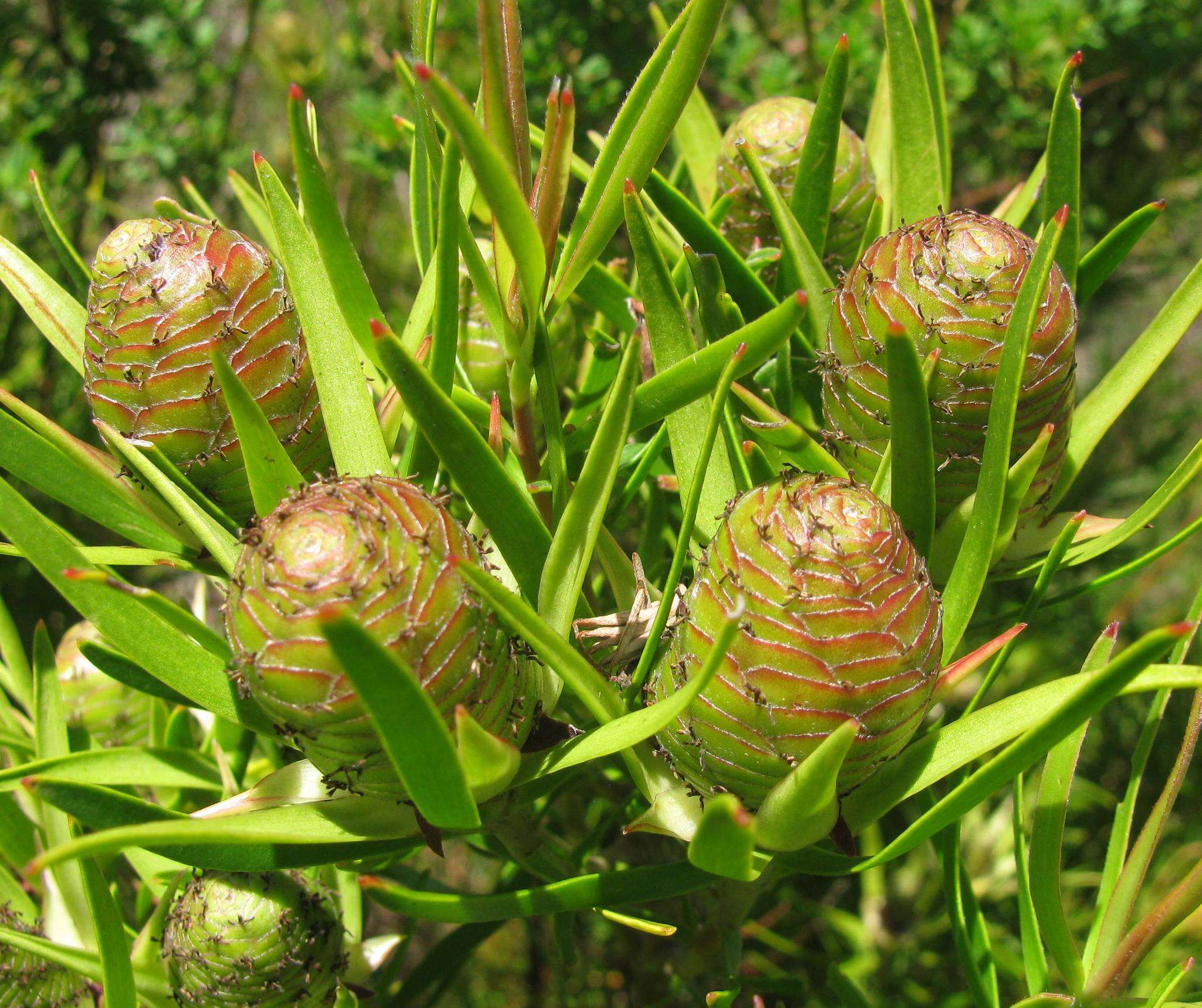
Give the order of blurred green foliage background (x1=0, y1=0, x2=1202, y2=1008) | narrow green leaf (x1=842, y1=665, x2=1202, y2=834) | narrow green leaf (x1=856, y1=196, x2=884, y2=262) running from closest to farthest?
narrow green leaf (x1=842, y1=665, x2=1202, y2=834) → narrow green leaf (x1=856, y1=196, x2=884, y2=262) → blurred green foliage background (x1=0, y1=0, x2=1202, y2=1008)

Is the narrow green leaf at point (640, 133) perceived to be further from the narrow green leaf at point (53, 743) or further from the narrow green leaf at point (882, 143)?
the narrow green leaf at point (53, 743)

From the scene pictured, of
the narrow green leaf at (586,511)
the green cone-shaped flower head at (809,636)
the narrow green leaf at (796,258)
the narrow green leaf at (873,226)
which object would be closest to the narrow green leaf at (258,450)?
the narrow green leaf at (586,511)

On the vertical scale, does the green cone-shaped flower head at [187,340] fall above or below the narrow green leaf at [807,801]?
above

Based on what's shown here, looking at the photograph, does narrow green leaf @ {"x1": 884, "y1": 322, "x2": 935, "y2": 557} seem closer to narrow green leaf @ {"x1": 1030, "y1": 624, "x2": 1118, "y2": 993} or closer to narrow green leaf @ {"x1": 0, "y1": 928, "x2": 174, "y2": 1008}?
narrow green leaf @ {"x1": 1030, "y1": 624, "x2": 1118, "y2": 993}

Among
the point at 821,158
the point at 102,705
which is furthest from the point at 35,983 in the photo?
the point at 821,158

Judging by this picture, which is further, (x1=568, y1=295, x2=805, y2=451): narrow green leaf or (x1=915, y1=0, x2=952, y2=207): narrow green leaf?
(x1=915, y1=0, x2=952, y2=207): narrow green leaf

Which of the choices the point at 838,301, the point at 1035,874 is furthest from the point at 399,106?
the point at 1035,874

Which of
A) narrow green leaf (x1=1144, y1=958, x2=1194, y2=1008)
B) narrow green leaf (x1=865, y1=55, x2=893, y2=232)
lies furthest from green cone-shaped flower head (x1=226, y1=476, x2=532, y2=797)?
narrow green leaf (x1=865, y1=55, x2=893, y2=232)
